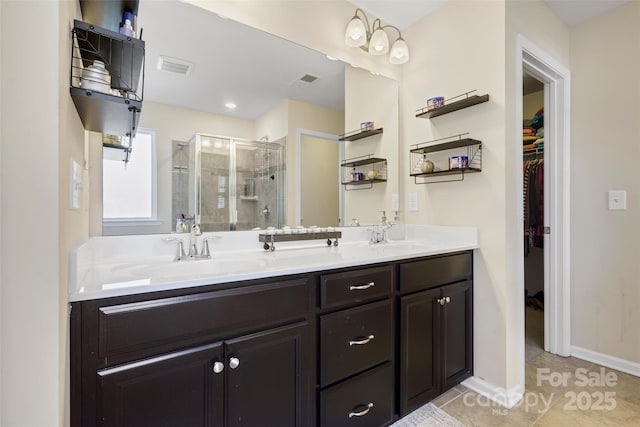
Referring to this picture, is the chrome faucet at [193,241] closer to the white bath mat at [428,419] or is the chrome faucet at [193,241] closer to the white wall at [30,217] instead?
the white wall at [30,217]

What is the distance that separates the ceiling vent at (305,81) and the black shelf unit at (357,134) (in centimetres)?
39

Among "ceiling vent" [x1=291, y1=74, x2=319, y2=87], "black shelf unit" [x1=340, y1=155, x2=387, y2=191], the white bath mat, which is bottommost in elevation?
the white bath mat

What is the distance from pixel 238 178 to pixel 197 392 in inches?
39.0

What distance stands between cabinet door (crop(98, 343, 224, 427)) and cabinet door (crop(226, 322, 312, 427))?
0.05m

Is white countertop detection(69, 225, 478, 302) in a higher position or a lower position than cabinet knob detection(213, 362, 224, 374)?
higher

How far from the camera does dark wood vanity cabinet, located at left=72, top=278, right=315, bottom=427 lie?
2.71 feet

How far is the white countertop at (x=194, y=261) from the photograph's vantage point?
0.88m

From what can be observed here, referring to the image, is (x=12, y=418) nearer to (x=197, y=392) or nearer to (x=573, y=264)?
(x=197, y=392)

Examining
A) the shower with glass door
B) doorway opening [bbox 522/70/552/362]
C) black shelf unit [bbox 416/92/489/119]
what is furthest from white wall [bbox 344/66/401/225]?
doorway opening [bbox 522/70/552/362]

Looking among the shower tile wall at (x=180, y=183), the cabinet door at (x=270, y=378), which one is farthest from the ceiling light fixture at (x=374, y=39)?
the cabinet door at (x=270, y=378)

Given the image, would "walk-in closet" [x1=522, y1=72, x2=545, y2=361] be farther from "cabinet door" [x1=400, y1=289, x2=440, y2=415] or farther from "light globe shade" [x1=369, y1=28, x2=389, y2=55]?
"light globe shade" [x1=369, y1=28, x2=389, y2=55]

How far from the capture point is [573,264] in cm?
228

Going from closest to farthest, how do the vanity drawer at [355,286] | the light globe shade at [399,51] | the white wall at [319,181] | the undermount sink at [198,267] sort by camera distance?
the undermount sink at [198,267] < the vanity drawer at [355,286] < the white wall at [319,181] < the light globe shade at [399,51]

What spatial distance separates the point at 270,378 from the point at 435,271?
100 centimetres
